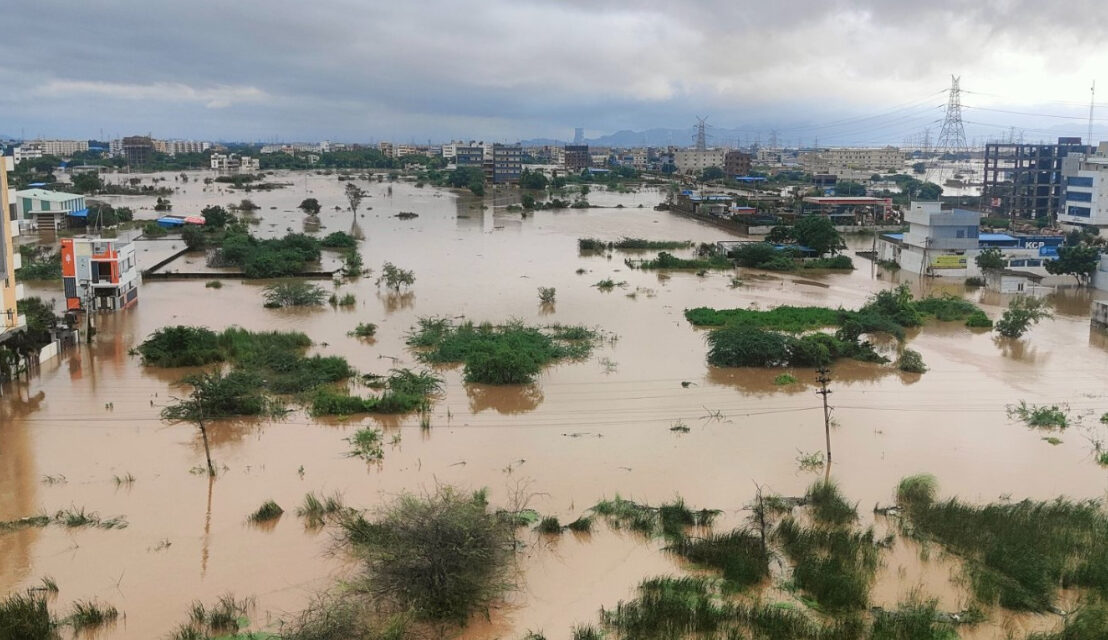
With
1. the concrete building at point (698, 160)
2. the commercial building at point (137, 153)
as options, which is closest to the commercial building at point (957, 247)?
the concrete building at point (698, 160)

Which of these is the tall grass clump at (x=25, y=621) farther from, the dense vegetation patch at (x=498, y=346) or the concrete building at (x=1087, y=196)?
the concrete building at (x=1087, y=196)

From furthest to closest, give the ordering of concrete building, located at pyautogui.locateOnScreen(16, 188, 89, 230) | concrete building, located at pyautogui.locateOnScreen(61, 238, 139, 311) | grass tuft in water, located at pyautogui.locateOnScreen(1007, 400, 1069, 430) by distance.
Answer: concrete building, located at pyautogui.locateOnScreen(16, 188, 89, 230) → concrete building, located at pyautogui.locateOnScreen(61, 238, 139, 311) → grass tuft in water, located at pyautogui.locateOnScreen(1007, 400, 1069, 430)

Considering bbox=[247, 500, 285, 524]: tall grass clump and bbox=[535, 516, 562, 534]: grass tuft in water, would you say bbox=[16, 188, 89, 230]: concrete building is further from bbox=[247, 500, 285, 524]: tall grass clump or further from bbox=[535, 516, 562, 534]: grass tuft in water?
bbox=[535, 516, 562, 534]: grass tuft in water

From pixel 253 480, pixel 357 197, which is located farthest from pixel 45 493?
pixel 357 197

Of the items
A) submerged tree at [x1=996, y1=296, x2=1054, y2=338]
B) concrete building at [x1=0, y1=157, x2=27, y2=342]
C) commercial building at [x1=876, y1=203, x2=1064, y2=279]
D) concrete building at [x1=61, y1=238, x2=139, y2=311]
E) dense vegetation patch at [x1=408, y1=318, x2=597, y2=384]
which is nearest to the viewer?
concrete building at [x1=0, y1=157, x2=27, y2=342]

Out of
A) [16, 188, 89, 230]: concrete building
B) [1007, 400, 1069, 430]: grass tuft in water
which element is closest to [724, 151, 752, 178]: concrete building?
[16, 188, 89, 230]: concrete building
